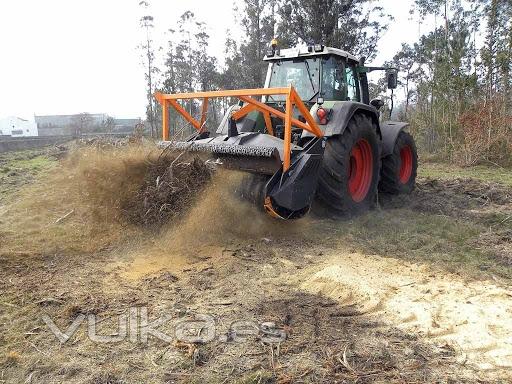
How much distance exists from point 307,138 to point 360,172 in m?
1.38

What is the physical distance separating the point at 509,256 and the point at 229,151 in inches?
108

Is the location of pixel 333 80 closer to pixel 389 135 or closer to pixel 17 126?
pixel 389 135

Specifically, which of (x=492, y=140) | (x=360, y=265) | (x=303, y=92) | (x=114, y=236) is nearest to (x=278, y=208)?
(x=360, y=265)

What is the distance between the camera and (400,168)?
686 centimetres

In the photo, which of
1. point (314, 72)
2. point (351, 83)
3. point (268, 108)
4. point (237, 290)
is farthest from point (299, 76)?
point (237, 290)

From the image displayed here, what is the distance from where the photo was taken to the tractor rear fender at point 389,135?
6270mm

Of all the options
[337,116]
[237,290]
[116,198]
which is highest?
[337,116]

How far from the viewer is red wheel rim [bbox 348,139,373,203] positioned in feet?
18.5

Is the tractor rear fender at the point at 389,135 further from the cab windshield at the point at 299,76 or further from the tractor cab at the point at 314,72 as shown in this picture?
the cab windshield at the point at 299,76

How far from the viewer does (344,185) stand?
4.96 meters

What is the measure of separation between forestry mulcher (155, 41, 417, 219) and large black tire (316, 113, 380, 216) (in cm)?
1

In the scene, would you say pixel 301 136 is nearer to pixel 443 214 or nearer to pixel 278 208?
pixel 278 208

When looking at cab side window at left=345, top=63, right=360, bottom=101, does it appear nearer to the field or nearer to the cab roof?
the cab roof

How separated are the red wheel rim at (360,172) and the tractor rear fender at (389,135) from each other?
0.64 meters
